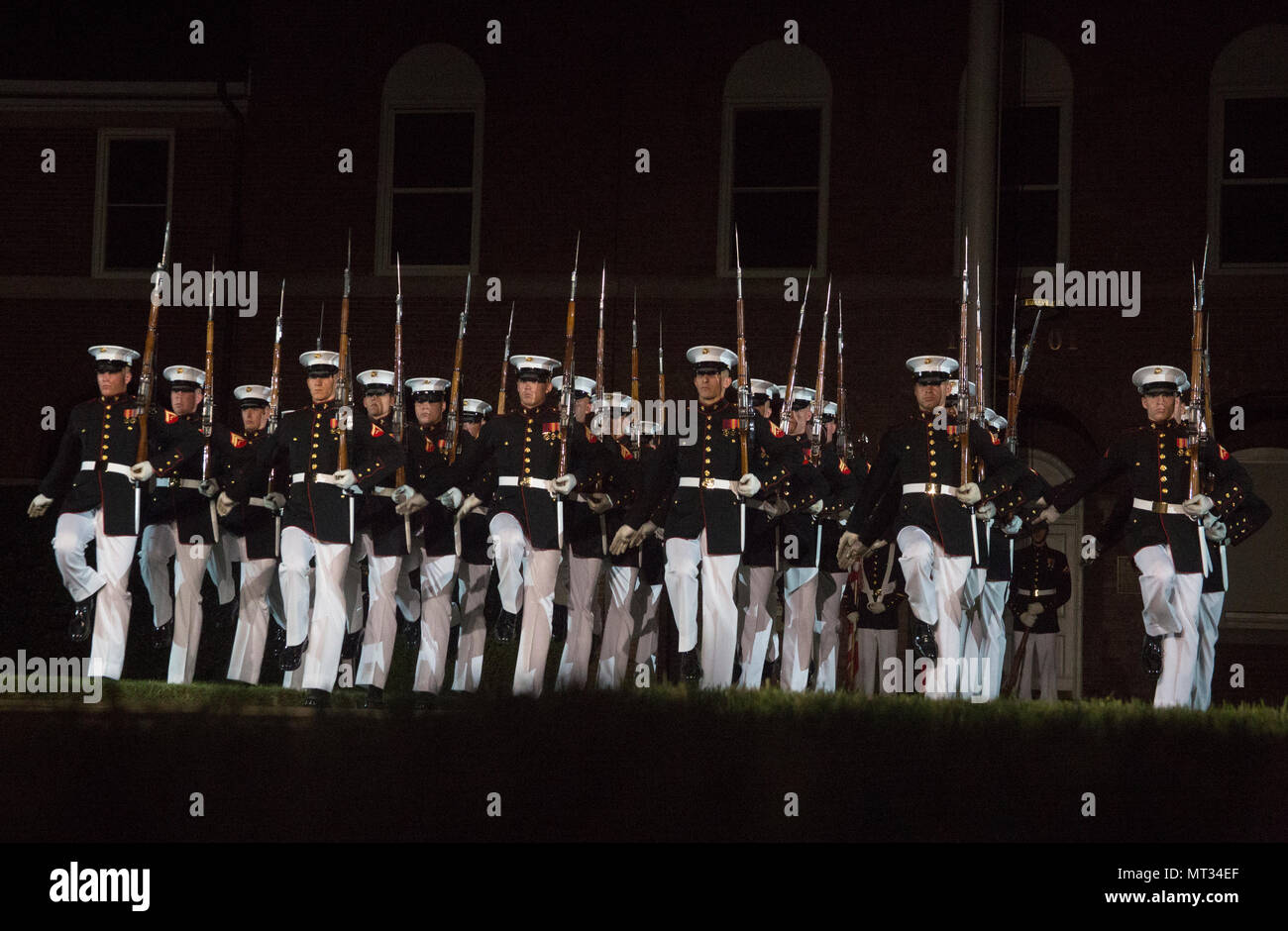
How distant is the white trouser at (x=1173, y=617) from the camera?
405 inches

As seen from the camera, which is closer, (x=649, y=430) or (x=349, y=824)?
(x=349, y=824)

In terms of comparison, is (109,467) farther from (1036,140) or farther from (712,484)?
(1036,140)

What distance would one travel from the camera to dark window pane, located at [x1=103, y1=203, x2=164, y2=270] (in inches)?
723

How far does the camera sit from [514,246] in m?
17.6

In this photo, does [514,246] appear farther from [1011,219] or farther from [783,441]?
[783,441]

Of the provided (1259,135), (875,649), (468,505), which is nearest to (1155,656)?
(875,649)

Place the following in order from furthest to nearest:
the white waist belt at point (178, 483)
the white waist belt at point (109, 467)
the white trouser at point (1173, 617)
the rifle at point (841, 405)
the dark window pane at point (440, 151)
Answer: the dark window pane at point (440, 151) → the rifle at point (841, 405) → the white waist belt at point (178, 483) → the white waist belt at point (109, 467) → the white trouser at point (1173, 617)

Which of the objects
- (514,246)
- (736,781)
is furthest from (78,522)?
(514,246)

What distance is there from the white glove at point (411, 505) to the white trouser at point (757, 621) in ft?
6.53

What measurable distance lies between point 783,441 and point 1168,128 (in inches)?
282

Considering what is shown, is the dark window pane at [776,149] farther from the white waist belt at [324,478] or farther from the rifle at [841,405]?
the white waist belt at [324,478]

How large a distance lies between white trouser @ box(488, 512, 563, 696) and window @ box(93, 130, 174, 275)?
8.51m

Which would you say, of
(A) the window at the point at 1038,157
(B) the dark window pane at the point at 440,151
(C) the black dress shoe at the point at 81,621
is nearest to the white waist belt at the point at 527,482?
(C) the black dress shoe at the point at 81,621

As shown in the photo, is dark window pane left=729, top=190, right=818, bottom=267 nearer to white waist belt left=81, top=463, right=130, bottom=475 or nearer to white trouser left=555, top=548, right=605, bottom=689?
white trouser left=555, top=548, right=605, bottom=689
